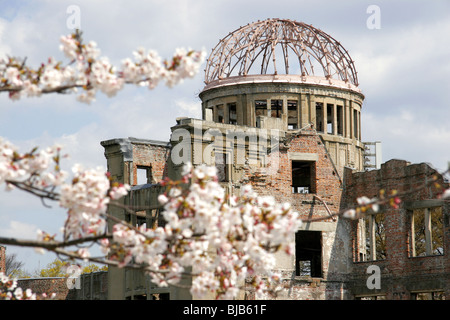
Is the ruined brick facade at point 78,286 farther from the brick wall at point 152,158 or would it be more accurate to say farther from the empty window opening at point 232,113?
the empty window opening at point 232,113

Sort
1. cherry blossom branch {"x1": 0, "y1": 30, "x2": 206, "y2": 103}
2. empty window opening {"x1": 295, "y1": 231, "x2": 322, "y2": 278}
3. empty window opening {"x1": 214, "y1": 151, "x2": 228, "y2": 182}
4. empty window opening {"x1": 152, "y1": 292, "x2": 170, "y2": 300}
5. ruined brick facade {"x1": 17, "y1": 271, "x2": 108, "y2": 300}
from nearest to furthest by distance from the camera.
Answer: cherry blossom branch {"x1": 0, "y1": 30, "x2": 206, "y2": 103}
empty window opening {"x1": 214, "y1": 151, "x2": 228, "y2": 182}
empty window opening {"x1": 152, "y1": 292, "x2": 170, "y2": 300}
empty window opening {"x1": 295, "y1": 231, "x2": 322, "y2": 278}
ruined brick facade {"x1": 17, "y1": 271, "x2": 108, "y2": 300}

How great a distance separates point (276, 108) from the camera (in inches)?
1574

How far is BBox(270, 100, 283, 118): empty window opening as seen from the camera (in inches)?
1551

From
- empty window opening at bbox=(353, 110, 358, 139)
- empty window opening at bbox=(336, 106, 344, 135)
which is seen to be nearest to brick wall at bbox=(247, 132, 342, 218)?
empty window opening at bbox=(336, 106, 344, 135)

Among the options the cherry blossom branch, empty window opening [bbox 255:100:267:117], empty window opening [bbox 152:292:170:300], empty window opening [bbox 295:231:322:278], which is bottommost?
empty window opening [bbox 152:292:170:300]

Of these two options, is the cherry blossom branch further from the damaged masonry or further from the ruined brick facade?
the ruined brick facade

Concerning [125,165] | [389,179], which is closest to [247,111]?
Result: [125,165]

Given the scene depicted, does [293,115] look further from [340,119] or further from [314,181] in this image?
[314,181]

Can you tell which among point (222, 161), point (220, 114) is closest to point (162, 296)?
point (222, 161)

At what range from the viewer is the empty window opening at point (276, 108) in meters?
39.4

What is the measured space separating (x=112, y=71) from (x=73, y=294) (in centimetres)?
3301

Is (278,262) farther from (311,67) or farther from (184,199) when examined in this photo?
(184,199)

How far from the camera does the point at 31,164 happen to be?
1162cm

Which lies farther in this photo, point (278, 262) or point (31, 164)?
point (278, 262)
